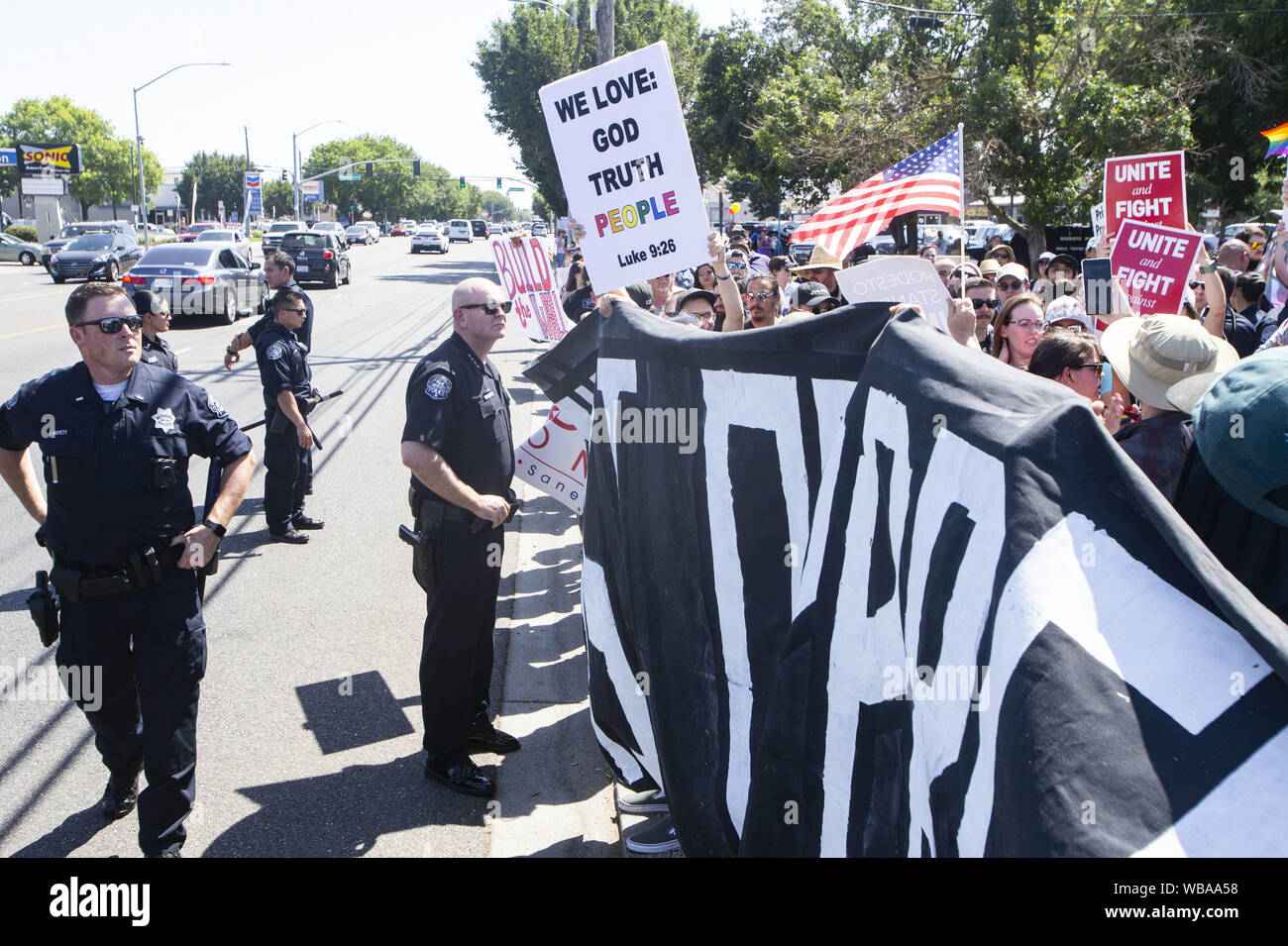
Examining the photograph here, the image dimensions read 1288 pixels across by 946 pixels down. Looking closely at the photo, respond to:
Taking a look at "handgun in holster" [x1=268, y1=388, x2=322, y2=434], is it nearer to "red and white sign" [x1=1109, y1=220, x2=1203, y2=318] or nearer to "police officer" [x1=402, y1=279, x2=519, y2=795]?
"police officer" [x1=402, y1=279, x2=519, y2=795]

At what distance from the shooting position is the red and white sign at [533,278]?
10.2 meters

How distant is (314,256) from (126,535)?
29114 mm

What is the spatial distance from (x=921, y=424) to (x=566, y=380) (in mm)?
2377

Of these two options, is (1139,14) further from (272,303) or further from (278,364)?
(278,364)

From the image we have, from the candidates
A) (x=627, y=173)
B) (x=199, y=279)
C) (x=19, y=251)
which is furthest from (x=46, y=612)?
(x=19, y=251)

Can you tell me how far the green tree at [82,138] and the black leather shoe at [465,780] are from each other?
85.7 meters

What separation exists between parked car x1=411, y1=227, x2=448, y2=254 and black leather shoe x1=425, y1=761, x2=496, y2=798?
181ft

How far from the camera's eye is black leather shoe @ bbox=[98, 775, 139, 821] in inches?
149

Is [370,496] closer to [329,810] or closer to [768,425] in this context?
[329,810]

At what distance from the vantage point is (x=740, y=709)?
294 cm

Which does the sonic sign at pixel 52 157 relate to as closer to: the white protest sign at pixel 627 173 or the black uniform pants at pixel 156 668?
the white protest sign at pixel 627 173

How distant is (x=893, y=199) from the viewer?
20.7ft

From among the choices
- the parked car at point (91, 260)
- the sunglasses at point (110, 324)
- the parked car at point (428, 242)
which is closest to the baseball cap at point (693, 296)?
the sunglasses at point (110, 324)

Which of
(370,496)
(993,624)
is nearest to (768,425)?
(993,624)
